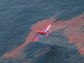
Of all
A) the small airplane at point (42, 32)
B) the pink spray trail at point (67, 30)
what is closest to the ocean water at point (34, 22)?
the pink spray trail at point (67, 30)

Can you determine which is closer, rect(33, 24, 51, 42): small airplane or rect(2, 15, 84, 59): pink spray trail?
rect(2, 15, 84, 59): pink spray trail

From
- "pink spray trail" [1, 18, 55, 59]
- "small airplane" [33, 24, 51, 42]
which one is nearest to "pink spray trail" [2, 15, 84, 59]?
"pink spray trail" [1, 18, 55, 59]

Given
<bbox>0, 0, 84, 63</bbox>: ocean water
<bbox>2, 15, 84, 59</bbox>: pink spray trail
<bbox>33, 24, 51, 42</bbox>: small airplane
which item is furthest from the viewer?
<bbox>33, 24, 51, 42</bbox>: small airplane

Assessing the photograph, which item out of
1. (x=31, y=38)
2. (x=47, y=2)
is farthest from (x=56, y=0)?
(x=31, y=38)

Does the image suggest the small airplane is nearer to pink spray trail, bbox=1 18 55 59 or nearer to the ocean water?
pink spray trail, bbox=1 18 55 59

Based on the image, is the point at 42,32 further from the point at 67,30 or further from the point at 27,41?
the point at 67,30

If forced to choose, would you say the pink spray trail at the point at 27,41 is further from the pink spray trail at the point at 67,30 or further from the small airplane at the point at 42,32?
the small airplane at the point at 42,32

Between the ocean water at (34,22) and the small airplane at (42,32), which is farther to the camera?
the small airplane at (42,32)

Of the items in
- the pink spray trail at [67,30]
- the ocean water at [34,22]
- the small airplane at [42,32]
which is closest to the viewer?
the ocean water at [34,22]
